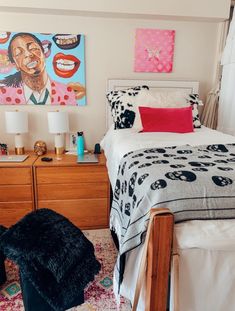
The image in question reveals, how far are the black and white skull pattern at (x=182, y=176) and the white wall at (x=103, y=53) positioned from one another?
1.61 metres

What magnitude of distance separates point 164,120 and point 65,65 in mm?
1113

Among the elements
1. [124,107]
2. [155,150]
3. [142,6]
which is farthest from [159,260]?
[142,6]

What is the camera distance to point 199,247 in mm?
930

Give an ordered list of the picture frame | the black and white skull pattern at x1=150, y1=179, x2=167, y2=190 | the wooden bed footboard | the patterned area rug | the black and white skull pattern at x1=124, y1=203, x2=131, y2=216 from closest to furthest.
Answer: the wooden bed footboard < the black and white skull pattern at x1=150, y1=179, x2=167, y2=190 < the black and white skull pattern at x1=124, y1=203, x2=131, y2=216 < the patterned area rug < the picture frame

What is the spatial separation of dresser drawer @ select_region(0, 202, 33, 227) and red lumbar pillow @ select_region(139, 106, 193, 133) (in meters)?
1.22

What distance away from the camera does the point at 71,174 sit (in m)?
2.12

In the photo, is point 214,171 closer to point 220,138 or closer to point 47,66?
point 220,138

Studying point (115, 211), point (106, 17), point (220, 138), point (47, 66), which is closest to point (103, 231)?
point (115, 211)

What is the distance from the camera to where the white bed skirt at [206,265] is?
0.93m

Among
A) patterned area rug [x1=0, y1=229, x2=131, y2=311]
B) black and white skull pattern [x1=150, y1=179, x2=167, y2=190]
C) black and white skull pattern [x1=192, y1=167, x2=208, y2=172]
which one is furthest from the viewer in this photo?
patterned area rug [x1=0, y1=229, x2=131, y2=311]

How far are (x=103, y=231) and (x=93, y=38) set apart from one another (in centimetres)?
183

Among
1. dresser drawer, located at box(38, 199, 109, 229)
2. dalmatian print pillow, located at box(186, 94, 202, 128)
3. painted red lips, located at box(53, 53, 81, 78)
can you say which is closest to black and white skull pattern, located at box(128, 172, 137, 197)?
dresser drawer, located at box(38, 199, 109, 229)

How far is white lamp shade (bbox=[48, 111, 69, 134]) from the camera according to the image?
→ 228 centimetres

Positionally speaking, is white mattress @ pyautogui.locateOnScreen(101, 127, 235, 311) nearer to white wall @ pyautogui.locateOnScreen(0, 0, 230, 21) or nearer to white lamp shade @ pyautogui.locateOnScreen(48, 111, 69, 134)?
white lamp shade @ pyautogui.locateOnScreen(48, 111, 69, 134)
